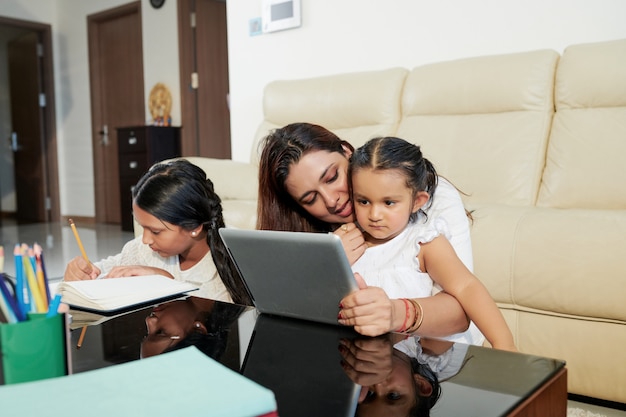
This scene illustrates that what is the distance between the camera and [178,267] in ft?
4.97

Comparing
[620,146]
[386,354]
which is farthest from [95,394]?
[620,146]

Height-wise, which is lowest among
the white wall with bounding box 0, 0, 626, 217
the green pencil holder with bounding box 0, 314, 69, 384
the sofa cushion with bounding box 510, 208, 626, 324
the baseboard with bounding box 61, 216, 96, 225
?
the baseboard with bounding box 61, 216, 96, 225

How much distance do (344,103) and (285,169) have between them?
4.94ft

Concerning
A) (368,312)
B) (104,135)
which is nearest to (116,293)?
(368,312)

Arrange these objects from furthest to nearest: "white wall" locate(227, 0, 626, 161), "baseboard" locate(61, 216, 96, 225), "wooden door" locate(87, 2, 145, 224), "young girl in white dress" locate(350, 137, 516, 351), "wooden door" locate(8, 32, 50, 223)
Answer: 1. "wooden door" locate(8, 32, 50, 223)
2. "baseboard" locate(61, 216, 96, 225)
3. "wooden door" locate(87, 2, 145, 224)
4. "white wall" locate(227, 0, 626, 161)
5. "young girl in white dress" locate(350, 137, 516, 351)

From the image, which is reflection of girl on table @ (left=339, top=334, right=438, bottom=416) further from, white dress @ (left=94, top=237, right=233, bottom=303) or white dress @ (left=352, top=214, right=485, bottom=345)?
white dress @ (left=94, top=237, right=233, bottom=303)

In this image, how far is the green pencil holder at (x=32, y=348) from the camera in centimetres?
49

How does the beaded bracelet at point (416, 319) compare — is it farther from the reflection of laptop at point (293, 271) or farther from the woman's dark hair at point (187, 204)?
the woman's dark hair at point (187, 204)

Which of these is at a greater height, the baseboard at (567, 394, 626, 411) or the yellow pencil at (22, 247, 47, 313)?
the yellow pencil at (22, 247, 47, 313)

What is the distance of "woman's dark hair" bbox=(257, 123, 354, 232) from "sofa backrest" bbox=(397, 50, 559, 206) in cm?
85

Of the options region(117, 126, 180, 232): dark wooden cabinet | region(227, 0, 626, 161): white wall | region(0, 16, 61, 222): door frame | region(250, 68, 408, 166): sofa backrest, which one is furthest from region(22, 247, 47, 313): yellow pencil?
region(0, 16, 61, 222): door frame

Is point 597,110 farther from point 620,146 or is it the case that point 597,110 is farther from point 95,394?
point 95,394

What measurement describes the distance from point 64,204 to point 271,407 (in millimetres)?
6913

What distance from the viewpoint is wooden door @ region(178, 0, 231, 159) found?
541 cm
